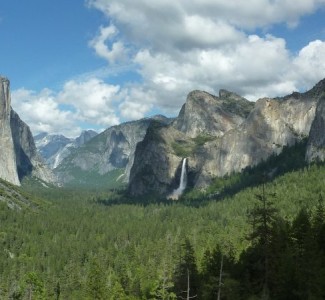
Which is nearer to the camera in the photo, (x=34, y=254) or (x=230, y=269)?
(x=230, y=269)

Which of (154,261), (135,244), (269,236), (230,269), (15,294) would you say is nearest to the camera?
(269,236)

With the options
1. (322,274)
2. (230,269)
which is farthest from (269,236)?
(230,269)

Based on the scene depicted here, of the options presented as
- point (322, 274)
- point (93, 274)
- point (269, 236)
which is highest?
point (269, 236)

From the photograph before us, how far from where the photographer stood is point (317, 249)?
71.9 meters

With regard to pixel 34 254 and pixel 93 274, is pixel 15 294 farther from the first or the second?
pixel 34 254

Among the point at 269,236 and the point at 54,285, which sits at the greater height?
the point at 269,236

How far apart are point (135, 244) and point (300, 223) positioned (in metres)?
112

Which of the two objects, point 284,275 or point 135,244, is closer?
point 284,275

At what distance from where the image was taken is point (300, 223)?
270ft

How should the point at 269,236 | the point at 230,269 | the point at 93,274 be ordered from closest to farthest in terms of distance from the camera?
the point at 269,236 < the point at 230,269 < the point at 93,274

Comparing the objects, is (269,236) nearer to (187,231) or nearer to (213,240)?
(213,240)

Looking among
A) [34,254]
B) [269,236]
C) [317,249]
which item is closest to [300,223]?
[317,249]

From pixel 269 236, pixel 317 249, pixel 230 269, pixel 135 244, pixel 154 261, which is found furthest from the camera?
pixel 135 244

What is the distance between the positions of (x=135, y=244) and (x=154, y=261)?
39.1 metres
